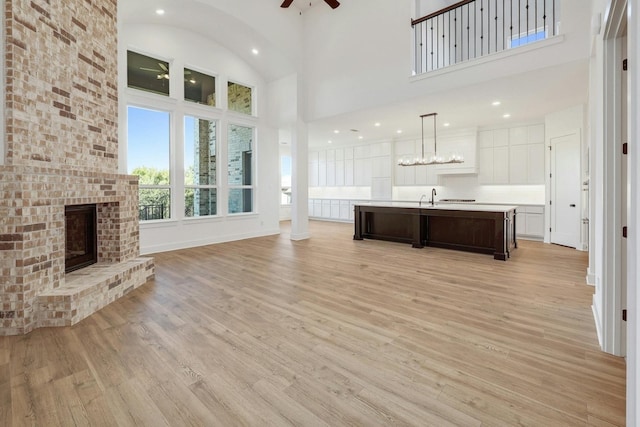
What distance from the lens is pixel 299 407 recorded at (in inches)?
63.9

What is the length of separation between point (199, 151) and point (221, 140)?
0.57 m

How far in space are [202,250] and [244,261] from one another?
4.74ft

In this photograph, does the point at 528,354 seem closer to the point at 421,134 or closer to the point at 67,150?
the point at 67,150

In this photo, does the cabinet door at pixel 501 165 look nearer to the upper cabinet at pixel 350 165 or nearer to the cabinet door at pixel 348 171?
the upper cabinet at pixel 350 165

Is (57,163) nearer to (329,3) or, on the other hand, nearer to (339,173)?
(329,3)

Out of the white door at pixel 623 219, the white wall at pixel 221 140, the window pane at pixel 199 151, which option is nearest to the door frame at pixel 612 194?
the white door at pixel 623 219

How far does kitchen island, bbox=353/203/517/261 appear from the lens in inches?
207

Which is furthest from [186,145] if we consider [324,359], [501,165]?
[501,165]

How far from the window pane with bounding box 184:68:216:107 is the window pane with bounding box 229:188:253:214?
79.5 inches

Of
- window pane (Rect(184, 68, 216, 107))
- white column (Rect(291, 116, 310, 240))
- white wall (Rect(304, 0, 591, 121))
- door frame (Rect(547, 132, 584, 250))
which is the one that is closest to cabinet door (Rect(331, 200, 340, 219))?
white column (Rect(291, 116, 310, 240))

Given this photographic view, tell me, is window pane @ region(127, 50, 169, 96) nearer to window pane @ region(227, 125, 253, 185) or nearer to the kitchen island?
window pane @ region(227, 125, 253, 185)

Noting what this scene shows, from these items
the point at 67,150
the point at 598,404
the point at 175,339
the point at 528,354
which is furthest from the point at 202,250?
the point at 598,404

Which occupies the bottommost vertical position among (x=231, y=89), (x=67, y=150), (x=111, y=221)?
(x=111, y=221)

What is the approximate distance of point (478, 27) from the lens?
8.80m
